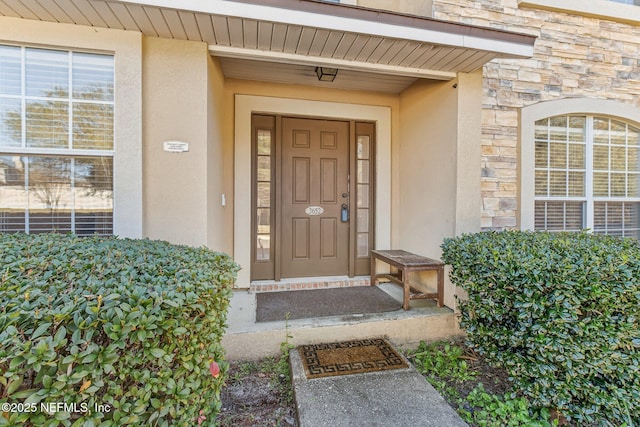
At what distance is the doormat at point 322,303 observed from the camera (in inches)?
120

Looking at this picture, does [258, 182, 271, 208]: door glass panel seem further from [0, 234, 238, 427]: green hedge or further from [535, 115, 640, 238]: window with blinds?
[535, 115, 640, 238]: window with blinds

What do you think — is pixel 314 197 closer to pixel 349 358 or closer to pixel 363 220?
pixel 363 220

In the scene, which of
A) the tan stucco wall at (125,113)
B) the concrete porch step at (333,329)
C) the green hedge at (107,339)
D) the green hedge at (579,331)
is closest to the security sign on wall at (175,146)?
the tan stucco wall at (125,113)

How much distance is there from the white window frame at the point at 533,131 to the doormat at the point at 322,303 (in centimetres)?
184

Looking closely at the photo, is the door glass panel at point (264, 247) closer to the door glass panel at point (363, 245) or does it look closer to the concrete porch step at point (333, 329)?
the concrete porch step at point (333, 329)

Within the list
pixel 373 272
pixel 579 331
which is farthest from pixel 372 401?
pixel 373 272

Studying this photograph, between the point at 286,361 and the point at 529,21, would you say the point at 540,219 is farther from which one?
the point at 286,361

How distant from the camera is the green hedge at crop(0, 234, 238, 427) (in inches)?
40.2

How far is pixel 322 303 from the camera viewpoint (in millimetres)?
3361

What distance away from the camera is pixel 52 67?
2494 mm

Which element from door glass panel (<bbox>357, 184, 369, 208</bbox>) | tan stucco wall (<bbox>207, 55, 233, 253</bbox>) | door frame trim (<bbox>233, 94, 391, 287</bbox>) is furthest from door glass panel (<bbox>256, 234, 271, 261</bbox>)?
door glass panel (<bbox>357, 184, 369, 208</bbox>)

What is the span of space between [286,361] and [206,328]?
4.36ft

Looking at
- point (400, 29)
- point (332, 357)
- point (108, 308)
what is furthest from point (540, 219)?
point (108, 308)

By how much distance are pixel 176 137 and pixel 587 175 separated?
15.5ft
